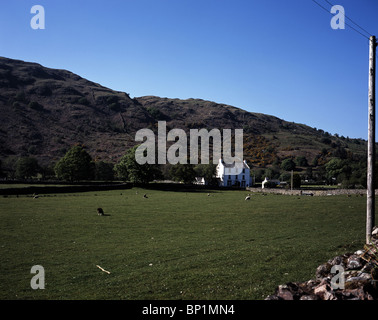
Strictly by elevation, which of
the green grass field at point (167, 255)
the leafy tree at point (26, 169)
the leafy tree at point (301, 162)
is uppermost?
the leafy tree at point (301, 162)

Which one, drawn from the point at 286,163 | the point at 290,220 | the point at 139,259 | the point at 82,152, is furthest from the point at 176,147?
the point at 139,259

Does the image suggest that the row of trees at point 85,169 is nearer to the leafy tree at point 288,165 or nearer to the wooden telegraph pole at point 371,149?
the wooden telegraph pole at point 371,149

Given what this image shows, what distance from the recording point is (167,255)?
13.4 m

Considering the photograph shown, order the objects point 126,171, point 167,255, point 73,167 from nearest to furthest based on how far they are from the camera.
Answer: point 167,255
point 73,167
point 126,171

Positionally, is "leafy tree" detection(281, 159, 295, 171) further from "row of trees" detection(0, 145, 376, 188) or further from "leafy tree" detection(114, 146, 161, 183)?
"leafy tree" detection(114, 146, 161, 183)

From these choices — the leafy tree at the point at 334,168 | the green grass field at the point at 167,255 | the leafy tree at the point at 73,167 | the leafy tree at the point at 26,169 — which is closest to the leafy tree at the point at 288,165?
the leafy tree at the point at 334,168

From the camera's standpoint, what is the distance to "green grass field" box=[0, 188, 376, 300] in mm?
9195

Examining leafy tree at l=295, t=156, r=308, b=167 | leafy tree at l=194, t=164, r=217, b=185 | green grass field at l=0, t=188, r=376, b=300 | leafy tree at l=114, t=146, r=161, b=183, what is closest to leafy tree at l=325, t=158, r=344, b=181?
leafy tree at l=295, t=156, r=308, b=167

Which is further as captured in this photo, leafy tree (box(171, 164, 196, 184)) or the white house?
the white house

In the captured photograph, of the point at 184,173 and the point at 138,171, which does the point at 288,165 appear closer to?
the point at 184,173

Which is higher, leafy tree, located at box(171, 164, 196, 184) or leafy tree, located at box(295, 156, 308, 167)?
leafy tree, located at box(295, 156, 308, 167)

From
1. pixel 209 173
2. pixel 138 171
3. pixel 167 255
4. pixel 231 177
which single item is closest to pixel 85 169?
pixel 138 171

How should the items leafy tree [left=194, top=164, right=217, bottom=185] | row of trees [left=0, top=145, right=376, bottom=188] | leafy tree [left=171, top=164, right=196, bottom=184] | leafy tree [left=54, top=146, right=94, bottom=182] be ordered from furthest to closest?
leafy tree [left=194, top=164, right=217, bottom=185], leafy tree [left=171, top=164, right=196, bottom=184], row of trees [left=0, top=145, right=376, bottom=188], leafy tree [left=54, top=146, right=94, bottom=182]

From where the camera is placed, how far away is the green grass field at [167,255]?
920 centimetres
